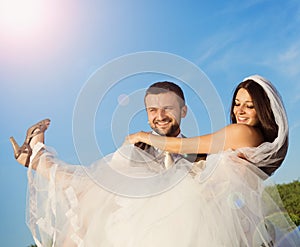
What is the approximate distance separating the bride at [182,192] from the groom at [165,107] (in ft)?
0.69

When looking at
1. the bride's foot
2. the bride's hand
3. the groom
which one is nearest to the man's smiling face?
the groom

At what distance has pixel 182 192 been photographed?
224 cm

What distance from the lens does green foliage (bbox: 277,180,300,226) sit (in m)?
7.03

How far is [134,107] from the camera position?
2695mm

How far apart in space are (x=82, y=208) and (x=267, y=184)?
3.03 ft

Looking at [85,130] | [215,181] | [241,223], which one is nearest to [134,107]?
[85,130]

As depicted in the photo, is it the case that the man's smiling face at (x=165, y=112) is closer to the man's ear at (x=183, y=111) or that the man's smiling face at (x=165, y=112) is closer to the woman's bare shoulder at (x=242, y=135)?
the man's ear at (x=183, y=111)

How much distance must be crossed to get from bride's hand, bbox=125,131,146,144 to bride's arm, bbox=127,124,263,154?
0.08 ft

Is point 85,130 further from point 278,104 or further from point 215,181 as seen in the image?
point 278,104

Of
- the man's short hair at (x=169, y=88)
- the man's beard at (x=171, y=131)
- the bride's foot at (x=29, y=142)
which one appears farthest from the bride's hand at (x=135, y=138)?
the bride's foot at (x=29, y=142)

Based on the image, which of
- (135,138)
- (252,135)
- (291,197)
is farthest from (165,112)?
(291,197)

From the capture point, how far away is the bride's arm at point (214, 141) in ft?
8.13

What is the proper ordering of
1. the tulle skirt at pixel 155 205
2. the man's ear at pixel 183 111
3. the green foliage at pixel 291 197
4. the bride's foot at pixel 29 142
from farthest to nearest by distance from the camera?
the green foliage at pixel 291 197
the bride's foot at pixel 29 142
the man's ear at pixel 183 111
the tulle skirt at pixel 155 205

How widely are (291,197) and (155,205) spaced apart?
18.1 feet
